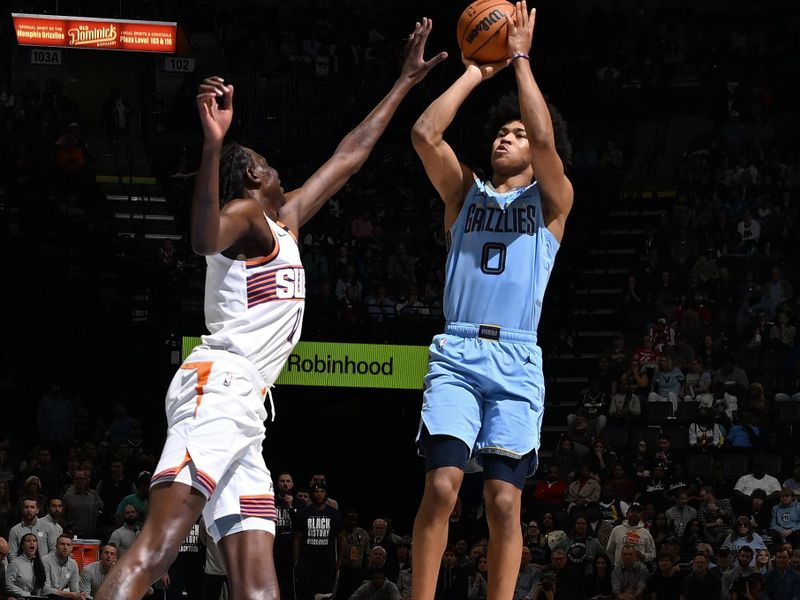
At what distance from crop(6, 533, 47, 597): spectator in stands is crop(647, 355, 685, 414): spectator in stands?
8.37 metres

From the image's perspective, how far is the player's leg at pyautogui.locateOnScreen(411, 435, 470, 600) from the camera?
20.4ft

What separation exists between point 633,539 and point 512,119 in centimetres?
995

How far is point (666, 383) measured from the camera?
1877 cm

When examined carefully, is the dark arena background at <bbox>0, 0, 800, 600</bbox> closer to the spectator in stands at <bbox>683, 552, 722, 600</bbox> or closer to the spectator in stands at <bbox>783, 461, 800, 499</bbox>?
the spectator in stands at <bbox>783, 461, 800, 499</bbox>

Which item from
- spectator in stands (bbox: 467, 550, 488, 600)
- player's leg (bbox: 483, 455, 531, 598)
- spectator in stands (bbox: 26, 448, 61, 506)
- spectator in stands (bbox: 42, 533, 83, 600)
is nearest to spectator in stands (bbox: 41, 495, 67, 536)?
spectator in stands (bbox: 42, 533, 83, 600)

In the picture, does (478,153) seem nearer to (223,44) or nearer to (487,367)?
(223,44)

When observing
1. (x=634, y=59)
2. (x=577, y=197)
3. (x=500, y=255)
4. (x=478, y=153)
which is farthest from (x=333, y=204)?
(x=500, y=255)

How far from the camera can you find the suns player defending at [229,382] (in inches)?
212

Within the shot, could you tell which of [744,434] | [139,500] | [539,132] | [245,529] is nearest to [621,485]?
[744,434]

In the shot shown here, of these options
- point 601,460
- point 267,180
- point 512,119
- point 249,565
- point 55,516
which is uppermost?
point 512,119

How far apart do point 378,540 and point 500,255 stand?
10769 mm

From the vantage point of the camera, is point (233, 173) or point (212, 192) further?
point (233, 173)

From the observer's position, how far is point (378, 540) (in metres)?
16.8

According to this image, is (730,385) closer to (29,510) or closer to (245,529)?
(29,510)
